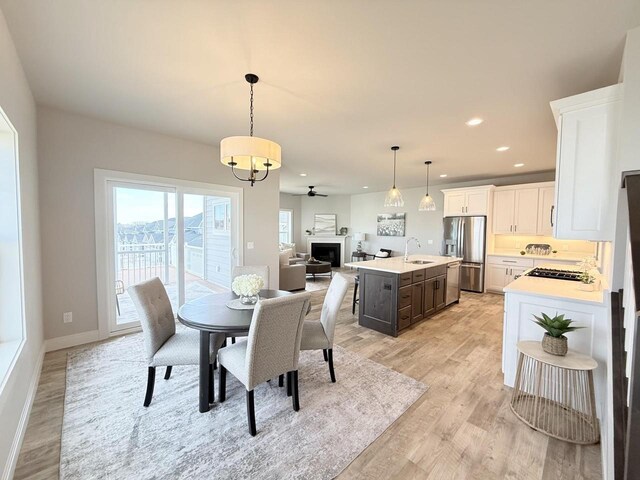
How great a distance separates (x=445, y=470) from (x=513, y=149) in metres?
4.32

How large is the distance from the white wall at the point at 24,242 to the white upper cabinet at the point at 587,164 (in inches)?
151

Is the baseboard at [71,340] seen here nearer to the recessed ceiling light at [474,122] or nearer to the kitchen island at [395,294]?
the kitchen island at [395,294]

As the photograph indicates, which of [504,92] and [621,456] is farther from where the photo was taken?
[504,92]

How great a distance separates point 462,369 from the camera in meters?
2.76

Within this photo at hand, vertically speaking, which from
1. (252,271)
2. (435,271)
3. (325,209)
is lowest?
(435,271)

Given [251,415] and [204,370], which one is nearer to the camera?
[251,415]

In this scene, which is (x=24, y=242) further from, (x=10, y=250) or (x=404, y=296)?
(x=404, y=296)

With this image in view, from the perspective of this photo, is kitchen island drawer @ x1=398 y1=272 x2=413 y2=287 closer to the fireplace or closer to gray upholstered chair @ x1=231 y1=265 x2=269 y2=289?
gray upholstered chair @ x1=231 y1=265 x2=269 y2=289

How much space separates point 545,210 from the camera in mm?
5395

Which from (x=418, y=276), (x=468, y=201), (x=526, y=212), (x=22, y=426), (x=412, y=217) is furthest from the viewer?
(x=412, y=217)

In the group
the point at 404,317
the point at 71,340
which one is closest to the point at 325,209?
the point at 404,317

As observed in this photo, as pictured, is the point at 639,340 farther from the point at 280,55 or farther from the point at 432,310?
the point at 432,310

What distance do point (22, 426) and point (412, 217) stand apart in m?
8.03

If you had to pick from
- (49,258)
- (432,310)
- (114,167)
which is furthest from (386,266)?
(49,258)
